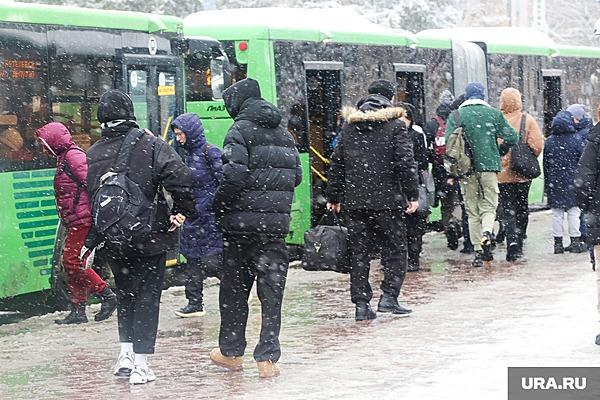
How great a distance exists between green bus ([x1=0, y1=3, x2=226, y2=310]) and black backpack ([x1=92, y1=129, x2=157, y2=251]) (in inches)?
122

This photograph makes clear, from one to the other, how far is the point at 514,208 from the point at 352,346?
559 cm

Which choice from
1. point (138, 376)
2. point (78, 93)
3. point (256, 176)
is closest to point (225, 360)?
point (138, 376)

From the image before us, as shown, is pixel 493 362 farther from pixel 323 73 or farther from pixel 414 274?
pixel 323 73

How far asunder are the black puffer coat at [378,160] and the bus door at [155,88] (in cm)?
305

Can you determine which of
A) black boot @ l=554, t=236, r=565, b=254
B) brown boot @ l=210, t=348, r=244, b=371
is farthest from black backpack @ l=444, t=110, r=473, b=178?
brown boot @ l=210, t=348, r=244, b=371

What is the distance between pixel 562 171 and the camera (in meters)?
15.2

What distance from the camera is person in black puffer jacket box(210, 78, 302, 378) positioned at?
838 cm

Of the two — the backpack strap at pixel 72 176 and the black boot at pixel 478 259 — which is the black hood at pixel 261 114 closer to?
the backpack strap at pixel 72 176

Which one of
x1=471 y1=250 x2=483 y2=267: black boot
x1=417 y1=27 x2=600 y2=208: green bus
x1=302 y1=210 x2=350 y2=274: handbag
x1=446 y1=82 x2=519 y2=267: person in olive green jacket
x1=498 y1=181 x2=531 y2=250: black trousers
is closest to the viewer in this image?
x1=302 y1=210 x2=350 y2=274: handbag

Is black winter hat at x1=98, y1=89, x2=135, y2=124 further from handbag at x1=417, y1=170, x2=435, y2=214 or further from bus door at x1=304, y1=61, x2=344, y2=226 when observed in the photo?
bus door at x1=304, y1=61, x2=344, y2=226

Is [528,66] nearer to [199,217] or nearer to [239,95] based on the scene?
[199,217]

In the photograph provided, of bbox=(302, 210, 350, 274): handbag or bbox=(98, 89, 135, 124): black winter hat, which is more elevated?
bbox=(98, 89, 135, 124): black winter hat

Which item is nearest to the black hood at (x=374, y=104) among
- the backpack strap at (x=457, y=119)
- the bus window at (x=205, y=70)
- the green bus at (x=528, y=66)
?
the backpack strap at (x=457, y=119)

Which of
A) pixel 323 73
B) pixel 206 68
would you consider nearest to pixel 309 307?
pixel 206 68
